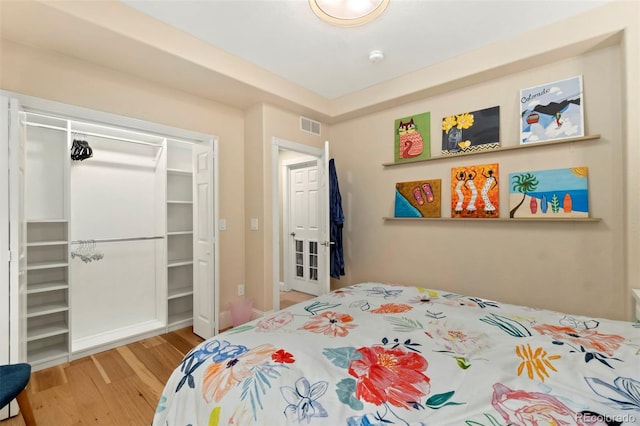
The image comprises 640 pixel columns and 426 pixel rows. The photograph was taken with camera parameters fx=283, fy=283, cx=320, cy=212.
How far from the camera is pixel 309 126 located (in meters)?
3.59

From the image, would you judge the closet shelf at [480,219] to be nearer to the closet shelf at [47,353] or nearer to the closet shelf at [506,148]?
the closet shelf at [506,148]

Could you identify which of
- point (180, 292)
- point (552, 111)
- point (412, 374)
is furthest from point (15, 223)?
point (552, 111)

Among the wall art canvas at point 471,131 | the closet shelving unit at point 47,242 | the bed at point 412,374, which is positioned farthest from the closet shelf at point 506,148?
the closet shelving unit at point 47,242

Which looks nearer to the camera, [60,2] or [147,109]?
[60,2]

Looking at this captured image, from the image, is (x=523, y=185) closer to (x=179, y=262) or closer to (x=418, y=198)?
(x=418, y=198)

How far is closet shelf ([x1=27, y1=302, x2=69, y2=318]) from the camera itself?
234 centimetres

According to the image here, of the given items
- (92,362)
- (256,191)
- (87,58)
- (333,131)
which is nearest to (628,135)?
(333,131)

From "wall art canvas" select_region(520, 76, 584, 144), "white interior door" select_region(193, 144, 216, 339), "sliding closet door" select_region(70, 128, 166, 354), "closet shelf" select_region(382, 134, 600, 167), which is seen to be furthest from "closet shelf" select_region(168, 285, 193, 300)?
"wall art canvas" select_region(520, 76, 584, 144)

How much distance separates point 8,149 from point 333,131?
3.06 metres

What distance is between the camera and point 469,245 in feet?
8.97

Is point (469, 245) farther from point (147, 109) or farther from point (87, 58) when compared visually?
point (87, 58)

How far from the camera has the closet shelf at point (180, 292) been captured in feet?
10.8

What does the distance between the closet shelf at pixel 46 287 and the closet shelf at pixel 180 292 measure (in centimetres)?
98

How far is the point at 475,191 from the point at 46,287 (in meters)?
3.88
